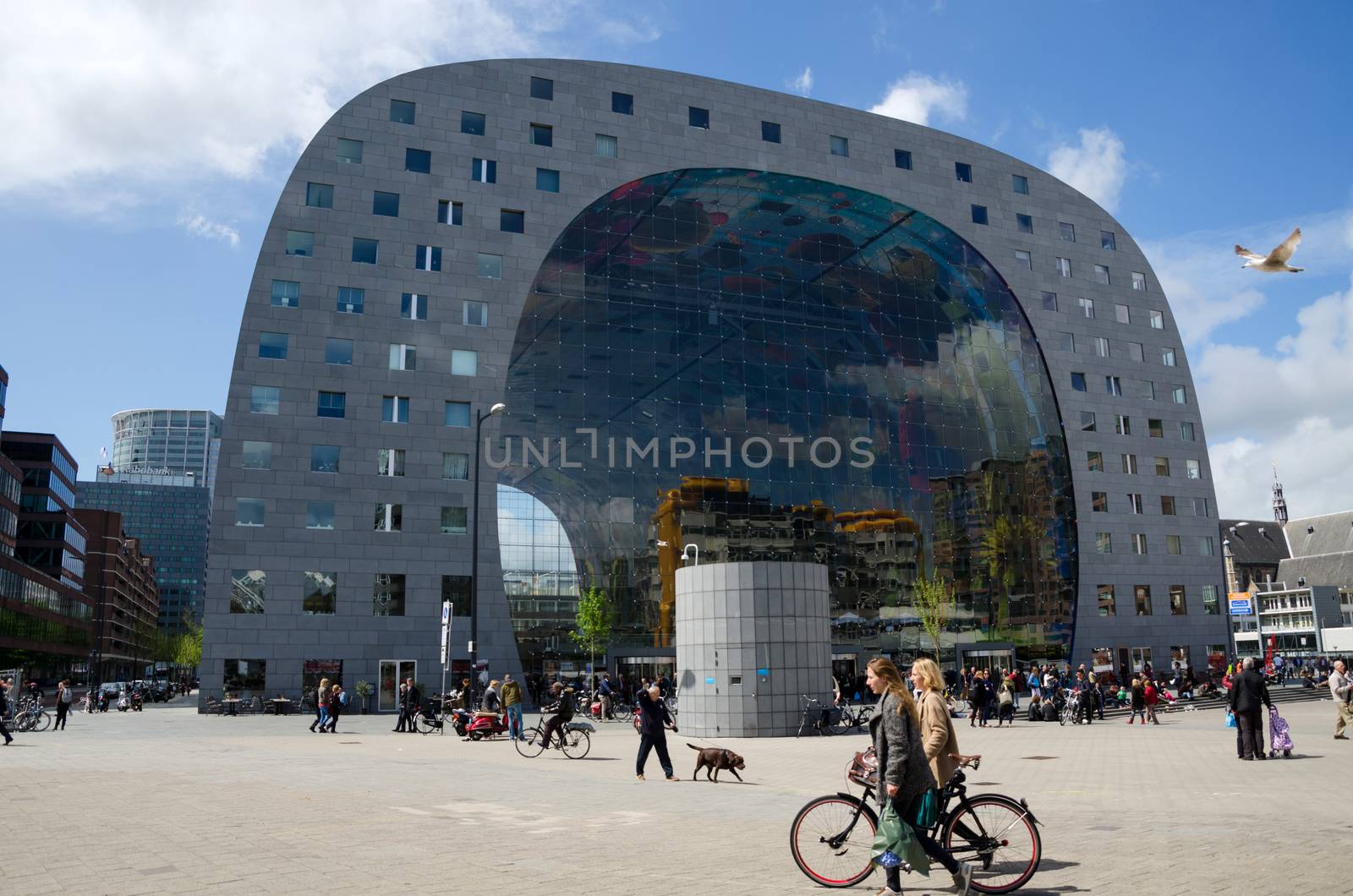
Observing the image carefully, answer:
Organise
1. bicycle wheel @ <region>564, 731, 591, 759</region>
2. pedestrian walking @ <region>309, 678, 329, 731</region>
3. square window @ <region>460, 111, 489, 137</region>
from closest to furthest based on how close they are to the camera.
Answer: bicycle wheel @ <region>564, 731, 591, 759</region> → pedestrian walking @ <region>309, 678, 329, 731</region> → square window @ <region>460, 111, 489, 137</region>

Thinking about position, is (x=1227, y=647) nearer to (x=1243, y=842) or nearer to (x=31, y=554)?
(x=1243, y=842)

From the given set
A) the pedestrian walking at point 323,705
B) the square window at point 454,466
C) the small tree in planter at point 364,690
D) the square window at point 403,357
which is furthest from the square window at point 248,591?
the pedestrian walking at point 323,705

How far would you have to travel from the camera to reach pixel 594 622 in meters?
50.4

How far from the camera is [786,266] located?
6097 centimetres

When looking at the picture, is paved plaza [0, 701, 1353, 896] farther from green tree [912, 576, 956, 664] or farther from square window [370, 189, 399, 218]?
green tree [912, 576, 956, 664]

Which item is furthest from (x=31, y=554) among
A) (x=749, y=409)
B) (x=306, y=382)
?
(x=749, y=409)

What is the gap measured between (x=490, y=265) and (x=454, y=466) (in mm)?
10690

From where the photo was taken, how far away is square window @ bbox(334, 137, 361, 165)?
50688mm

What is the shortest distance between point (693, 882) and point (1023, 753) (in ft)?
59.6

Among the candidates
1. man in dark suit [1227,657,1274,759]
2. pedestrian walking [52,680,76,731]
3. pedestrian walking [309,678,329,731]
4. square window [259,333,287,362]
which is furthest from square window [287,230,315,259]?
man in dark suit [1227,657,1274,759]

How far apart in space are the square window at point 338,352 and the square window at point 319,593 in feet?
33.1

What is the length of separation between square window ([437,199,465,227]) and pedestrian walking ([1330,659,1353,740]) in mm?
42020

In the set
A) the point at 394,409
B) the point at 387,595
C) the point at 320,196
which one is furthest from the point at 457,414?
the point at 320,196

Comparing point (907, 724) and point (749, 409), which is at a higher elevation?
point (749, 409)
